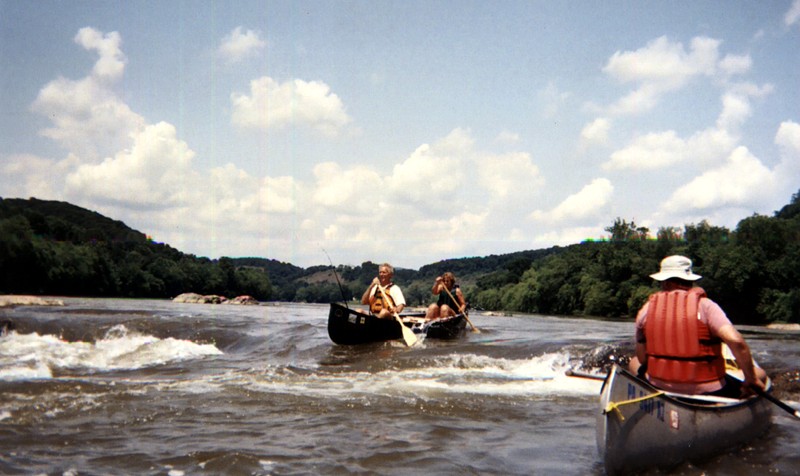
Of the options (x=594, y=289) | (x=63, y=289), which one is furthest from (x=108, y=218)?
(x=594, y=289)

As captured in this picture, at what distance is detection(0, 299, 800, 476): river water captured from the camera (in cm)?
511

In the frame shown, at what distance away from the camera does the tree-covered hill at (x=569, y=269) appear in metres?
49.8

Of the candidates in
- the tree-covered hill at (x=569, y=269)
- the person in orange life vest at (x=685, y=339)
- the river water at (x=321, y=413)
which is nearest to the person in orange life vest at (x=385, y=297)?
the river water at (x=321, y=413)

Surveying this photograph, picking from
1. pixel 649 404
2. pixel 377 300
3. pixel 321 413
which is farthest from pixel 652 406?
pixel 377 300

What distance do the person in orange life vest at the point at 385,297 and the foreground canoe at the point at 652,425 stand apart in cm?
936

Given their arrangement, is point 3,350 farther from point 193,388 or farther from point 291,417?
point 291,417

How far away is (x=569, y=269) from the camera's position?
78688mm

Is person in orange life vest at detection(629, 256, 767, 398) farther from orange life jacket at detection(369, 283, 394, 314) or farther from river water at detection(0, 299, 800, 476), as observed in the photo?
orange life jacket at detection(369, 283, 394, 314)

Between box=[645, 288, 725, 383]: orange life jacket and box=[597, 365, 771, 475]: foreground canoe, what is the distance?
246 millimetres

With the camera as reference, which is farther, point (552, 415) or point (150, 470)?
point (552, 415)

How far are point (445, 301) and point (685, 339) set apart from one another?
510 inches

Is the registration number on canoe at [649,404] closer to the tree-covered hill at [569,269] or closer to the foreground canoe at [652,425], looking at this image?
the foreground canoe at [652,425]

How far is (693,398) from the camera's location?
16.8 ft

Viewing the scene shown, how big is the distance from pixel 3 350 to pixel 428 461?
484 inches
